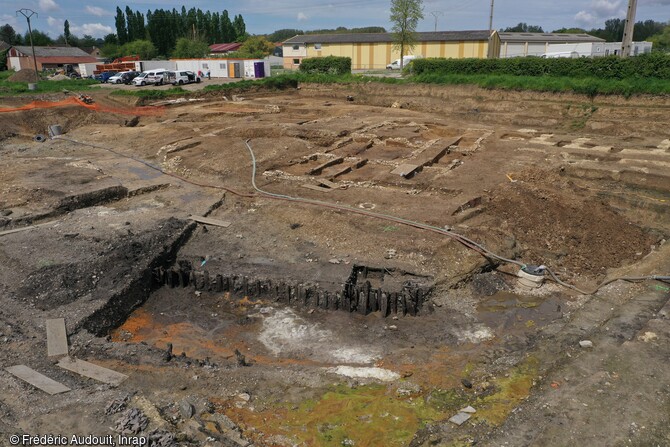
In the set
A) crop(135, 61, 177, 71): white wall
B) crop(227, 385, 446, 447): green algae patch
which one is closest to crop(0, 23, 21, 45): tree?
crop(135, 61, 177, 71): white wall

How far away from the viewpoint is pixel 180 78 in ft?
132

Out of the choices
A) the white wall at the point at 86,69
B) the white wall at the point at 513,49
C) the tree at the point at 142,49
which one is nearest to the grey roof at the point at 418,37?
the white wall at the point at 513,49

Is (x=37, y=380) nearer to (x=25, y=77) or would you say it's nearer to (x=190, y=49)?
(x=25, y=77)

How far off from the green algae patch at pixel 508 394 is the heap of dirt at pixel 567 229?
15.3ft

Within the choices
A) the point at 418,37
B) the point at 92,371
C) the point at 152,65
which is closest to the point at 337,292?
the point at 92,371

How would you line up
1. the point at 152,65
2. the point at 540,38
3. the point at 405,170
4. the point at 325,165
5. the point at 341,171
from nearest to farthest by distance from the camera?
the point at 405,170 < the point at 341,171 < the point at 325,165 < the point at 152,65 < the point at 540,38

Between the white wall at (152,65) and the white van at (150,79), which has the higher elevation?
the white wall at (152,65)

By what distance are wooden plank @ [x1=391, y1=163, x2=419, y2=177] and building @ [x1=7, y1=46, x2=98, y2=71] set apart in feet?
199

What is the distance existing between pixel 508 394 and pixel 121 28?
88517mm

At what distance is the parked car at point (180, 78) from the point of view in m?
39.5

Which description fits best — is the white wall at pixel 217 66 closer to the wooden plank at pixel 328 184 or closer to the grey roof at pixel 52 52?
the grey roof at pixel 52 52

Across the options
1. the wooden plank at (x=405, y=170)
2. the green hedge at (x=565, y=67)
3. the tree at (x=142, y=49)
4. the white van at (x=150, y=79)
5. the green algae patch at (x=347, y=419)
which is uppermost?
the tree at (x=142, y=49)

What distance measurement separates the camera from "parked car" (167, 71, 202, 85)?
3953 centimetres

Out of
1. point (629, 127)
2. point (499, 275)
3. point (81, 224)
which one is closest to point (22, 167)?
point (81, 224)
